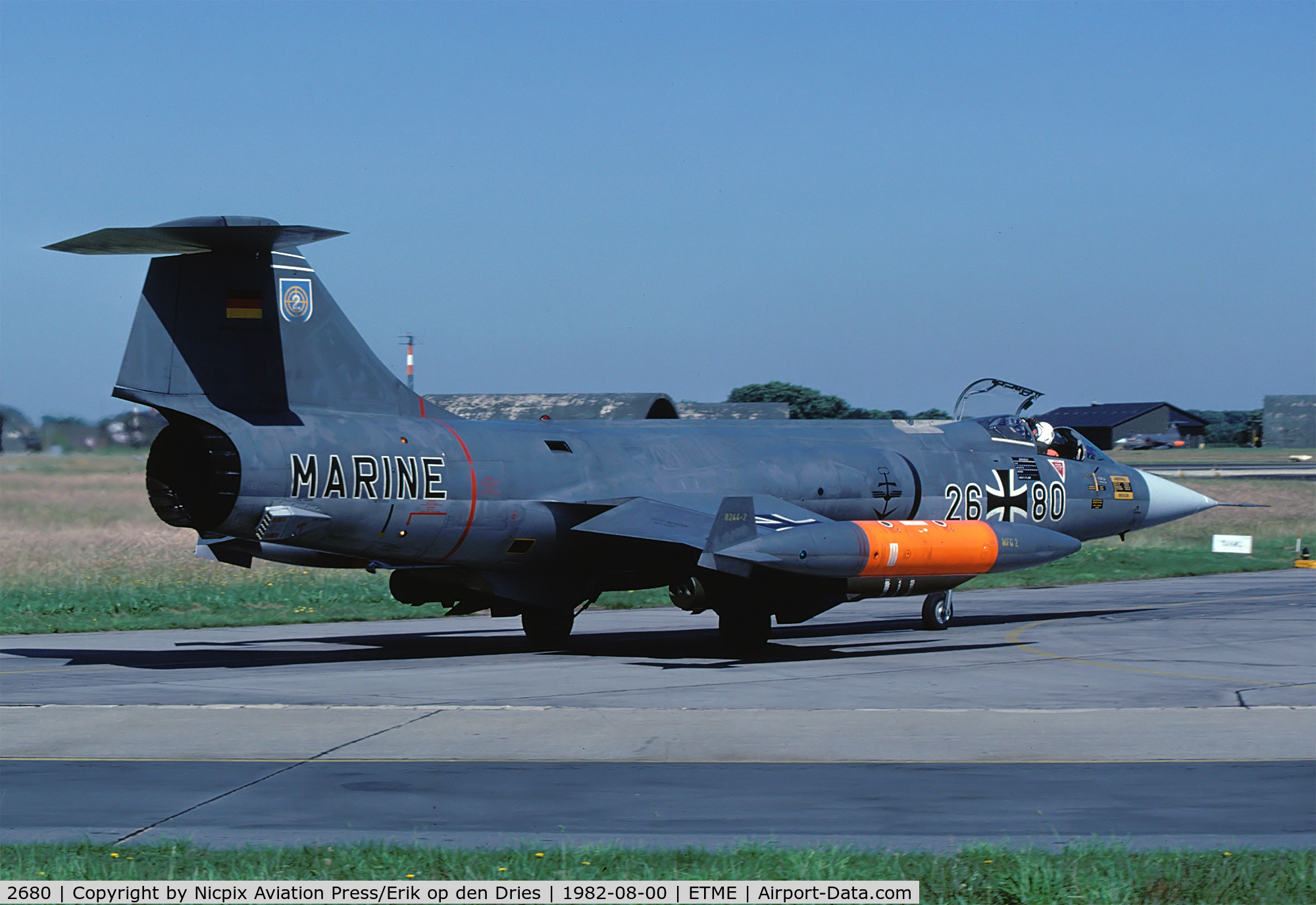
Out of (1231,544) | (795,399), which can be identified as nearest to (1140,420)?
(795,399)

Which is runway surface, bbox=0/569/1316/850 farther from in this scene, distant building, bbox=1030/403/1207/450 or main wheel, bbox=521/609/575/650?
distant building, bbox=1030/403/1207/450

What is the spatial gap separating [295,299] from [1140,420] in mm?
118148

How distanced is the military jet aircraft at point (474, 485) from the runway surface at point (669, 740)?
1.02 meters

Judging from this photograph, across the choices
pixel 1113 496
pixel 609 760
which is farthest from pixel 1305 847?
pixel 1113 496

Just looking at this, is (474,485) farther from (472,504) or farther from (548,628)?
(548,628)

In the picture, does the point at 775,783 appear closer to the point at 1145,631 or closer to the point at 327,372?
the point at 327,372

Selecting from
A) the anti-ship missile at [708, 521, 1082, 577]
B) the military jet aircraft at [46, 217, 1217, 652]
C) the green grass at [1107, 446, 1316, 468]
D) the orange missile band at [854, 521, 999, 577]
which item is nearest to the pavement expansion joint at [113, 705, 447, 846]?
the military jet aircraft at [46, 217, 1217, 652]

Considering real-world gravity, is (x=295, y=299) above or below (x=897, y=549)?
above

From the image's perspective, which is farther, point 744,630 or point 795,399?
point 795,399

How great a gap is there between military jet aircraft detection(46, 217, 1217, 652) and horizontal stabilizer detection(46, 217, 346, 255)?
0.03m

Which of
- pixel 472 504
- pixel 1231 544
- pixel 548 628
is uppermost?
pixel 472 504

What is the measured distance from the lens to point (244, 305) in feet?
51.0

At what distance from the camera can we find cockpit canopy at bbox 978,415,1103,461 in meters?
22.7
